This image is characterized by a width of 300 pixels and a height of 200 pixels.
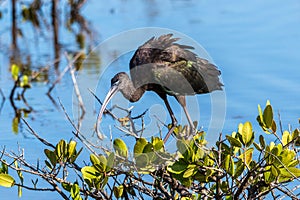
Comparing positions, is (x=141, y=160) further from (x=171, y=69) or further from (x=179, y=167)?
(x=171, y=69)

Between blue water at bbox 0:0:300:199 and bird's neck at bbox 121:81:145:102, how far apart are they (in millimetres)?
180

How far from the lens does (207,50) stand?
31.1ft

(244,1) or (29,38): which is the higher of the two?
(244,1)

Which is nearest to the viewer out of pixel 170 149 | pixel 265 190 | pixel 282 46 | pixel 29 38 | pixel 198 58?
pixel 265 190

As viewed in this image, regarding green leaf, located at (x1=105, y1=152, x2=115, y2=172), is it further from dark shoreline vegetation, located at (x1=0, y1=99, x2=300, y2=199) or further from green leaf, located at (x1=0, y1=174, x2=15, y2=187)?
green leaf, located at (x1=0, y1=174, x2=15, y2=187)

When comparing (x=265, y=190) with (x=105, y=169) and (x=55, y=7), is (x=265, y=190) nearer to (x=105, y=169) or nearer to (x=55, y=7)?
(x=105, y=169)

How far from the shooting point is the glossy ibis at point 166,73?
5.79m

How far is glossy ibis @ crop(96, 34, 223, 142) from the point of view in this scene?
19.0ft

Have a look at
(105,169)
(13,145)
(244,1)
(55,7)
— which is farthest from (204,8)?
(105,169)

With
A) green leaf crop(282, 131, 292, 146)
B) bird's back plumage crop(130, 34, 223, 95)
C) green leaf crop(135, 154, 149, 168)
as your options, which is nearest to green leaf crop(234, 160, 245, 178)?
green leaf crop(282, 131, 292, 146)

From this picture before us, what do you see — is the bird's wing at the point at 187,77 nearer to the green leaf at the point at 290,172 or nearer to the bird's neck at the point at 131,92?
the bird's neck at the point at 131,92

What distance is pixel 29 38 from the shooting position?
36.3 ft

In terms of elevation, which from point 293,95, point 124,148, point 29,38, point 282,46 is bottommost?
point 124,148

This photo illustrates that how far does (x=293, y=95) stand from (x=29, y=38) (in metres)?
4.45
